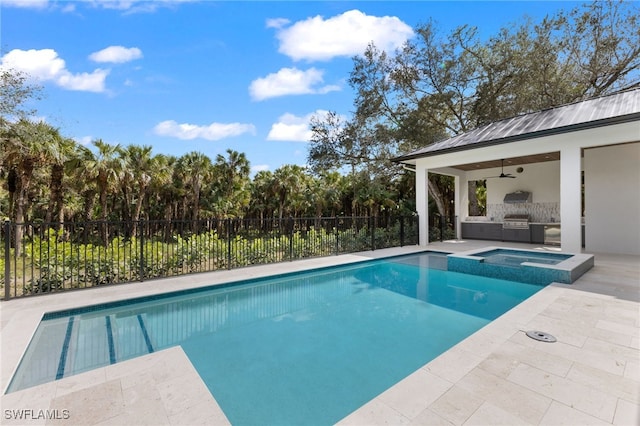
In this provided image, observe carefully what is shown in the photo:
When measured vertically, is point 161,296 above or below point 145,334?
above

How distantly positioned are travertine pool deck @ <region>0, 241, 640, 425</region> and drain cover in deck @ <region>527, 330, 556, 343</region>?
0.08m

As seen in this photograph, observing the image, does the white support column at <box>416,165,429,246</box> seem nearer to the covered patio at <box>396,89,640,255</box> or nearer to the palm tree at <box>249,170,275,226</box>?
the covered patio at <box>396,89,640,255</box>

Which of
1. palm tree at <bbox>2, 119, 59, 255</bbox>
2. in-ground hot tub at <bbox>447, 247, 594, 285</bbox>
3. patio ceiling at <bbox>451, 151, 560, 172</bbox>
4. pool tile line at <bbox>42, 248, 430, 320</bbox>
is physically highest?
palm tree at <bbox>2, 119, 59, 255</bbox>

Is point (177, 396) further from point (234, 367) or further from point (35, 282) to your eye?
point (35, 282)

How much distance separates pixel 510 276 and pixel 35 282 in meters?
9.56

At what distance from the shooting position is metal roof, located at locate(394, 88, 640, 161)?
754 centimetres

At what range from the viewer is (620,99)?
891 centimetres

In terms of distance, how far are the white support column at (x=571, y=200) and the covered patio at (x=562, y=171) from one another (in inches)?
0.8

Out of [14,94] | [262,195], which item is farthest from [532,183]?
[262,195]

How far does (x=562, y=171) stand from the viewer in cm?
832

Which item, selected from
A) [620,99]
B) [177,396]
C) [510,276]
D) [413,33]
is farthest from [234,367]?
[413,33]

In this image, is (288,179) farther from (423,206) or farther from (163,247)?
(163,247)

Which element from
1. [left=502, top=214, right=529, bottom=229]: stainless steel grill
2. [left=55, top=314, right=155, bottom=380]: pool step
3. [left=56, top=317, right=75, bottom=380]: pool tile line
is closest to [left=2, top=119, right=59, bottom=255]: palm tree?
[left=56, top=317, right=75, bottom=380]: pool tile line

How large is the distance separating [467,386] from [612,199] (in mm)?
10730
